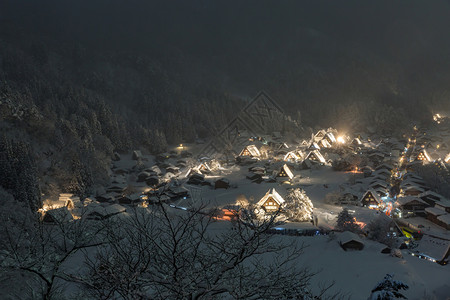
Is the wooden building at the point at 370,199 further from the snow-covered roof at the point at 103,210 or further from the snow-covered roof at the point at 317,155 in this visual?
the snow-covered roof at the point at 103,210

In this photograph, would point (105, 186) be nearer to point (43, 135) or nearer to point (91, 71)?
point (43, 135)

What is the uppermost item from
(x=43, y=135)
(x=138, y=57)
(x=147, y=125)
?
(x=138, y=57)

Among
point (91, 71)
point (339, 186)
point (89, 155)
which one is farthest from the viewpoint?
point (91, 71)

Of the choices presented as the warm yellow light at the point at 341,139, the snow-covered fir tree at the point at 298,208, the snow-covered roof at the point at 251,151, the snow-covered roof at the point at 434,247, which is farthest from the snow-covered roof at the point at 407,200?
the warm yellow light at the point at 341,139

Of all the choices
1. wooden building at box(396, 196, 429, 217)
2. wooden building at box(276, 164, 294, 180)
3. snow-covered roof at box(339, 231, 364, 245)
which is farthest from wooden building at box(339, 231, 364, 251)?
wooden building at box(276, 164, 294, 180)

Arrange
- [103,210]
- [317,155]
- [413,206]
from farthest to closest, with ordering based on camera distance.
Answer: [317,155] < [413,206] < [103,210]

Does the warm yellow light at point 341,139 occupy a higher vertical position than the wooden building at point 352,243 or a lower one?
lower

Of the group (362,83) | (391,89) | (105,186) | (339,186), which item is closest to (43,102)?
(105,186)

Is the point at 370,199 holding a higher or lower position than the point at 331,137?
higher

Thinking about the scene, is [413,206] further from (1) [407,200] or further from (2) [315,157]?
(2) [315,157]

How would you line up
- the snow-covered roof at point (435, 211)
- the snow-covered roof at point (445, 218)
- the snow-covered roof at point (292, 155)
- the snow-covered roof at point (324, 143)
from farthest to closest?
the snow-covered roof at point (324, 143) → the snow-covered roof at point (292, 155) → the snow-covered roof at point (435, 211) → the snow-covered roof at point (445, 218)

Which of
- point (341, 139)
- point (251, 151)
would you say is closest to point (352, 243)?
point (251, 151)
